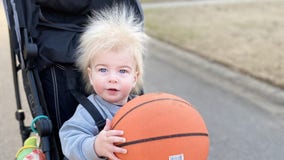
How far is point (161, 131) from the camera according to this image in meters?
2.41

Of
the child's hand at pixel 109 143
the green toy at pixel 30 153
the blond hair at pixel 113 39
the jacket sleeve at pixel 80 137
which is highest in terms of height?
the blond hair at pixel 113 39

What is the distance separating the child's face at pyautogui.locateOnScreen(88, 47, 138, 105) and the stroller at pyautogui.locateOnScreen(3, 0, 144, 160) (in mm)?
253

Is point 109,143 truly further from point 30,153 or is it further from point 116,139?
point 30,153

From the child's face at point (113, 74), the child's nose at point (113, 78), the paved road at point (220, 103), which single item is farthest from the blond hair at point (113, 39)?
the paved road at point (220, 103)

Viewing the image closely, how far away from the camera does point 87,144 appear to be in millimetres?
2574

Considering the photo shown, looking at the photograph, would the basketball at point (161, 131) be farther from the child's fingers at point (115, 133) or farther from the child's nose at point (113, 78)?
the child's nose at point (113, 78)

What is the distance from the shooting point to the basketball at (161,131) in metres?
2.40

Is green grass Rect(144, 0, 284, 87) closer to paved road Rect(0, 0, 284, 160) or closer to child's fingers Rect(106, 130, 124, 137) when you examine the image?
paved road Rect(0, 0, 284, 160)

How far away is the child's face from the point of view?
8.93 feet

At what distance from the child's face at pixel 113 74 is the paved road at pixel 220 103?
213 cm

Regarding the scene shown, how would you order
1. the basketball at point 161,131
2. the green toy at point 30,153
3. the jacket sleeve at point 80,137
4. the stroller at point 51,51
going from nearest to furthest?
the basketball at point 161,131 → the jacket sleeve at point 80,137 → the green toy at point 30,153 → the stroller at point 51,51

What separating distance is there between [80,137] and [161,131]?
492 millimetres

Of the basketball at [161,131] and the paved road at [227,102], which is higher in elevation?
the basketball at [161,131]

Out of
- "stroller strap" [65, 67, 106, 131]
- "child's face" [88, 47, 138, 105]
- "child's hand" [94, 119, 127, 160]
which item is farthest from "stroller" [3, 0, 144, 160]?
"child's hand" [94, 119, 127, 160]
